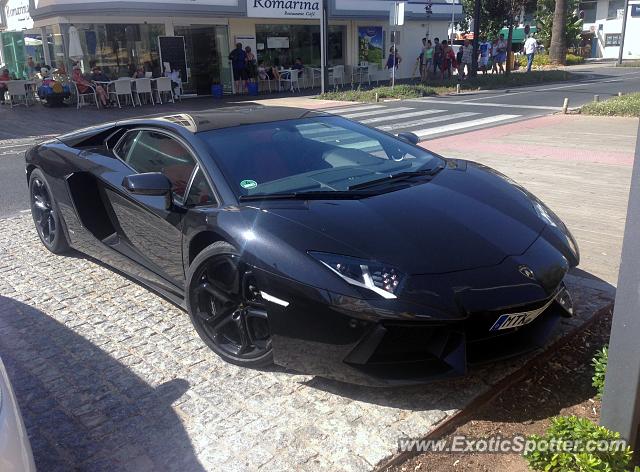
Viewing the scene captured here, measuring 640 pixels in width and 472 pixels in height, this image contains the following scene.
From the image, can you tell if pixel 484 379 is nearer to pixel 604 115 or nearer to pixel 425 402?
pixel 425 402

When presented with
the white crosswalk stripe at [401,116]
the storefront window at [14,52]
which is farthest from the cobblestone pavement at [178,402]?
the storefront window at [14,52]

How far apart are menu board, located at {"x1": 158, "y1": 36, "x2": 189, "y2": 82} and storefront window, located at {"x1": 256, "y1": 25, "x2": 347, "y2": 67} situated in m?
3.38

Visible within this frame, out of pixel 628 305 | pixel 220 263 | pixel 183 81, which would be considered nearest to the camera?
pixel 628 305

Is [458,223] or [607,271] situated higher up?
[458,223]

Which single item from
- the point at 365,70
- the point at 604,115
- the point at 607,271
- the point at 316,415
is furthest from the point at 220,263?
the point at 365,70

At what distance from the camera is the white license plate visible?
2.74m

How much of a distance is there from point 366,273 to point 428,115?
43.5 feet

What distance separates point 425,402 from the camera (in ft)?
9.57

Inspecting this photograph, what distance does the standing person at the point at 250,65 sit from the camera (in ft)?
76.5

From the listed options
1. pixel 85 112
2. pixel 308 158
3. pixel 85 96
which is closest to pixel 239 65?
pixel 85 96

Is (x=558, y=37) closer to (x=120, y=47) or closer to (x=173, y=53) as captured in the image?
(x=173, y=53)

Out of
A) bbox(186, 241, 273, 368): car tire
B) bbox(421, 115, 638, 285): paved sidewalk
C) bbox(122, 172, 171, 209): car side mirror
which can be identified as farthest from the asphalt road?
bbox(186, 241, 273, 368): car tire

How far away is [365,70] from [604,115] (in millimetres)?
15311

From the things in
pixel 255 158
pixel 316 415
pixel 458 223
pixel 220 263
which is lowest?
pixel 316 415
